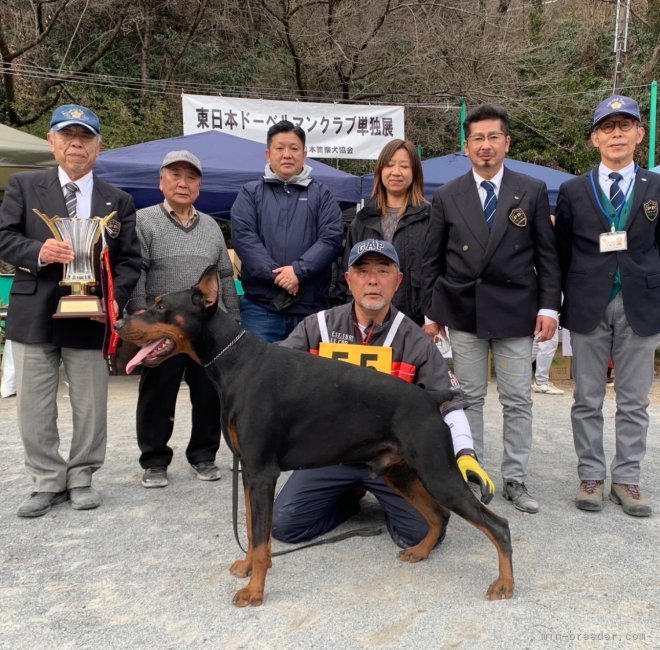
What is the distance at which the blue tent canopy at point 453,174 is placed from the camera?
838 cm

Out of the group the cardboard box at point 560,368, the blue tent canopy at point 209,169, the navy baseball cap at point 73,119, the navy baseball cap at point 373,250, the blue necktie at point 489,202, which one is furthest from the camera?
the cardboard box at point 560,368

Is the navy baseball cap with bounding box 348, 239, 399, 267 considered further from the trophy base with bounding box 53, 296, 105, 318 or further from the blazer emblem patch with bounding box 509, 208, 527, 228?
the trophy base with bounding box 53, 296, 105, 318

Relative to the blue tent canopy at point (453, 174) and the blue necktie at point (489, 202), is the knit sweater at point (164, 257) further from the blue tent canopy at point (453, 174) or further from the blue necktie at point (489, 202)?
the blue tent canopy at point (453, 174)

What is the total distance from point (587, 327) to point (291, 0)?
12.9m

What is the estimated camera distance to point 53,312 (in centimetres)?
364

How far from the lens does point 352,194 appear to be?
26.7 feet

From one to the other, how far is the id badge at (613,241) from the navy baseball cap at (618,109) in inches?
26.7

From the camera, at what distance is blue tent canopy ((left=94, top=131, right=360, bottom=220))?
7.28 meters

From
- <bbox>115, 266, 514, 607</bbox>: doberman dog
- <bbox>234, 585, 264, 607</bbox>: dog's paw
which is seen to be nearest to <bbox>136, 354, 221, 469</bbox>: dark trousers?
<bbox>115, 266, 514, 607</bbox>: doberman dog

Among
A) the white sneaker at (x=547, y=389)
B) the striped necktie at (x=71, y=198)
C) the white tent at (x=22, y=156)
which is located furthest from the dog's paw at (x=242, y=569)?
the white tent at (x=22, y=156)

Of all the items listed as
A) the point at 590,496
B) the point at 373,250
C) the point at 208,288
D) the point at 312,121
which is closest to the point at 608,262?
the point at 590,496

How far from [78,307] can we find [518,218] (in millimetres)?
2627

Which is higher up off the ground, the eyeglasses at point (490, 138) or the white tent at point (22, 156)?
the white tent at point (22, 156)

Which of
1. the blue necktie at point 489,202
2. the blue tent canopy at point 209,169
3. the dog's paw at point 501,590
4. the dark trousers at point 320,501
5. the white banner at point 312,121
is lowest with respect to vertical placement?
the dog's paw at point 501,590
